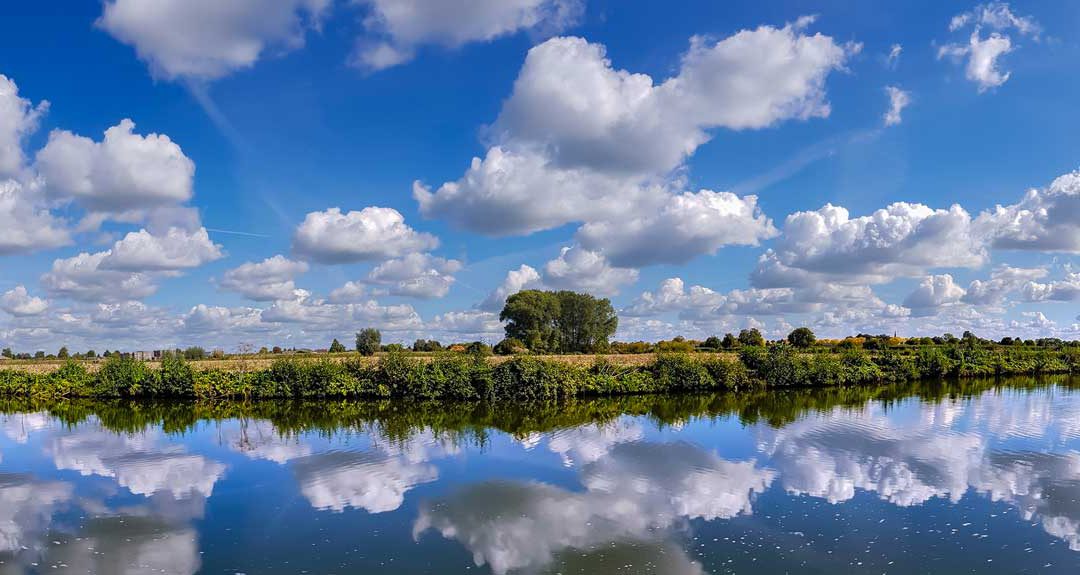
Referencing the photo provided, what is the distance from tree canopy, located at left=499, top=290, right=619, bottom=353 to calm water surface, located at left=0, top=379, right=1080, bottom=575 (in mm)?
46890

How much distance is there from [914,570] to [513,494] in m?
7.56

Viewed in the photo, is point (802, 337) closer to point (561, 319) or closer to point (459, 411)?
point (561, 319)

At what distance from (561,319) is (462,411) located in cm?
4684

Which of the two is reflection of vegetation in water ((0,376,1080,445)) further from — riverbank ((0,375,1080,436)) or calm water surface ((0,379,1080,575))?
calm water surface ((0,379,1080,575))

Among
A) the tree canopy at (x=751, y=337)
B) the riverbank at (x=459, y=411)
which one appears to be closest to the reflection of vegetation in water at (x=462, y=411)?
the riverbank at (x=459, y=411)

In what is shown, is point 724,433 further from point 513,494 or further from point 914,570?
point 914,570

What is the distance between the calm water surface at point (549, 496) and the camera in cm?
1040

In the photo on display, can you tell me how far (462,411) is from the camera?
30.4 m

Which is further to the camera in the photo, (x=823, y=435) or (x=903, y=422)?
(x=903, y=422)

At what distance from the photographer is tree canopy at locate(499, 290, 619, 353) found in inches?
2879

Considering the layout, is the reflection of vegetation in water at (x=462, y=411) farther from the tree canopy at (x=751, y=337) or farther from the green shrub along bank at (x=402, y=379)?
the tree canopy at (x=751, y=337)

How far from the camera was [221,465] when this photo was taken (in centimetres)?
1786

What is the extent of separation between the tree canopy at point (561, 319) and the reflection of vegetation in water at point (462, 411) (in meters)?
35.4

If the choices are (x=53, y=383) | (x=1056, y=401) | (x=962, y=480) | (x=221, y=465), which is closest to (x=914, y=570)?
(x=962, y=480)
